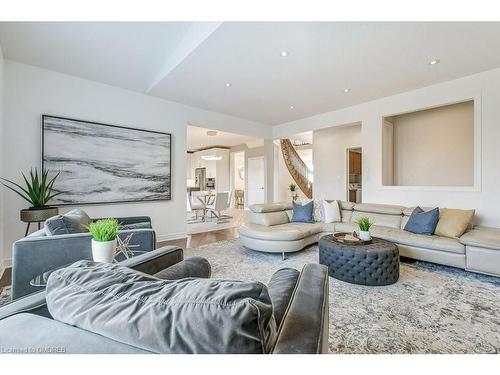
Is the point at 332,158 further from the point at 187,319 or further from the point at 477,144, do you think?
the point at 187,319

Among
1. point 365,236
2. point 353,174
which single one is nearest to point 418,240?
point 365,236

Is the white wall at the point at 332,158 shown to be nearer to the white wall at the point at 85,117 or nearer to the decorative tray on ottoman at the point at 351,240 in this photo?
the white wall at the point at 85,117

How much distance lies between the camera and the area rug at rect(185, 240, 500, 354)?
5.47 feet

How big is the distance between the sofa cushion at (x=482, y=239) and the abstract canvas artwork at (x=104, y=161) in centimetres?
471

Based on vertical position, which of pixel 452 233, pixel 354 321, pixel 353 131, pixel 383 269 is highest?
pixel 353 131

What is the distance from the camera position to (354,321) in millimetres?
1939

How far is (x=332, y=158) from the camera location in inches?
267

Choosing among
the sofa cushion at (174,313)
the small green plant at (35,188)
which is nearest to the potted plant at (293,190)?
the small green plant at (35,188)

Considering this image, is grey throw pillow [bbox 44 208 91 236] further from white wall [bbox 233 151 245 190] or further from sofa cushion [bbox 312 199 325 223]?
white wall [bbox 233 151 245 190]

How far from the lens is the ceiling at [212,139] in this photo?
25.7 ft

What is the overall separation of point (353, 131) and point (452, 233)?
157 inches

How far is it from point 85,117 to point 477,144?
625 centimetres
